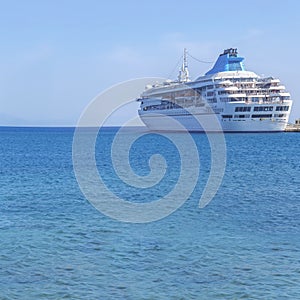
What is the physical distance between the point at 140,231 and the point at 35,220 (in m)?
3.79

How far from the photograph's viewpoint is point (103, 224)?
15531mm

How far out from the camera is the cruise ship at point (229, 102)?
258 ft

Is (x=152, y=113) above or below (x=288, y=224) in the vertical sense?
above

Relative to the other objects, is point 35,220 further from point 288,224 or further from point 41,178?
point 41,178

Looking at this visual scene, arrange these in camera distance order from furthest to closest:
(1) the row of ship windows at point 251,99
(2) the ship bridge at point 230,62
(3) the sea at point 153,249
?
1. (2) the ship bridge at point 230,62
2. (1) the row of ship windows at point 251,99
3. (3) the sea at point 153,249

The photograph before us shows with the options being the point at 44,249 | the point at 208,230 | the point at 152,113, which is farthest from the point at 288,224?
the point at 152,113

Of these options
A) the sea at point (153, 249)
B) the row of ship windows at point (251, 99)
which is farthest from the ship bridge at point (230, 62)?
the sea at point (153, 249)

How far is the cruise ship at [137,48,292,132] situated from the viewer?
78.7 m

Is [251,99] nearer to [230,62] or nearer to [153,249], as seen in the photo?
[230,62]

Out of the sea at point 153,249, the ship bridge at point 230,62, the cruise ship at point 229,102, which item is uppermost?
the ship bridge at point 230,62

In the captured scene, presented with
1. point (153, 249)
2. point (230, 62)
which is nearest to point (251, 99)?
point (230, 62)

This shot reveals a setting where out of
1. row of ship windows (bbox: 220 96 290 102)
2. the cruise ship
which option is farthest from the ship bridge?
row of ship windows (bbox: 220 96 290 102)

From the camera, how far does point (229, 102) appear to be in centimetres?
7850

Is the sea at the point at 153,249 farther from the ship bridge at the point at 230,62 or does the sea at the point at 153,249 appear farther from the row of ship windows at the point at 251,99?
the ship bridge at the point at 230,62
